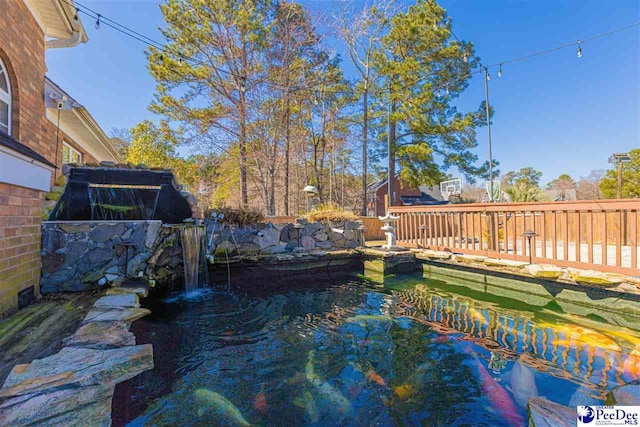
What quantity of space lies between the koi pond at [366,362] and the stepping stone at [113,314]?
249 millimetres

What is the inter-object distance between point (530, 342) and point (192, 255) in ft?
14.9

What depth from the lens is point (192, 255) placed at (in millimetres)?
4496

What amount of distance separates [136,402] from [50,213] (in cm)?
365

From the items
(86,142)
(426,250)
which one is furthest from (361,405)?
(86,142)

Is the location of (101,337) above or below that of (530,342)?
above

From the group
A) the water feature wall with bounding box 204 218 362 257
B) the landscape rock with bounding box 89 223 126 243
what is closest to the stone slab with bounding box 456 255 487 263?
the water feature wall with bounding box 204 218 362 257

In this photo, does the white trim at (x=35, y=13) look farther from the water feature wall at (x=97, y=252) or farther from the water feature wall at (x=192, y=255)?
the water feature wall at (x=192, y=255)

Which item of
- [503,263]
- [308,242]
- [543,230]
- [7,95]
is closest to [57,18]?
[7,95]

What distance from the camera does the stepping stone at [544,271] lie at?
4016 mm

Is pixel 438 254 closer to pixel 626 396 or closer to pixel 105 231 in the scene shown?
pixel 626 396

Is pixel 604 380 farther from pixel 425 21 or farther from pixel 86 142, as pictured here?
pixel 425 21

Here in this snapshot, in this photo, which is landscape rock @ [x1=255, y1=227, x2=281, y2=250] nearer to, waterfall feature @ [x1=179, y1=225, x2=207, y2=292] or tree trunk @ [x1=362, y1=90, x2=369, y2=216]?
waterfall feature @ [x1=179, y1=225, x2=207, y2=292]

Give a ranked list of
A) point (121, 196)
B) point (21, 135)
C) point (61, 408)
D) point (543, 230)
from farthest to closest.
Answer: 1. point (121, 196)
2. point (543, 230)
3. point (21, 135)
4. point (61, 408)

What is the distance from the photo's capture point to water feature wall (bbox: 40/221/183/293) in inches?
133
